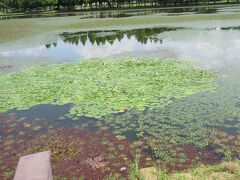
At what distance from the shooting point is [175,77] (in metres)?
12.9

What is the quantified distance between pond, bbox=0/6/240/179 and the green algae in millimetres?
36

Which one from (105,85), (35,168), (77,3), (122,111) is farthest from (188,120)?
(77,3)

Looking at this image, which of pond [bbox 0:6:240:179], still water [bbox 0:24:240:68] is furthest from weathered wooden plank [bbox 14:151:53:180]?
still water [bbox 0:24:240:68]

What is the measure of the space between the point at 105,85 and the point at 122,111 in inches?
109

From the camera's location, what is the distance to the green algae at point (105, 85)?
10641mm

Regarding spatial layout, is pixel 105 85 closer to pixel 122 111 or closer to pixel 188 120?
pixel 122 111

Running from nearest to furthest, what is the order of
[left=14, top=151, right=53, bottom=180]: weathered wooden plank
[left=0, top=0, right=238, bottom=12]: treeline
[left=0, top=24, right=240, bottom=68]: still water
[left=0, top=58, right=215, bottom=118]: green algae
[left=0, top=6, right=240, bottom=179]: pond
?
[left=14, top=151, right=53, bottom=180]: weathered wooden plank
[left=0, top=6, right=240, bottom=179]: pond
[left=0, top=58, right=215, bottom=118]: green algae
[left=0, top=24, right=240, bottom=68]: still water
[left=0, top=0, right=238, bottom=12]: treeline

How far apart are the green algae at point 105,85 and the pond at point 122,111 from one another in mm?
36

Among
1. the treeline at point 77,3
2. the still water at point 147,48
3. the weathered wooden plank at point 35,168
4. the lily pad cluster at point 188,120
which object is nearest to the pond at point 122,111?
the lily pad cluster at point 188,120

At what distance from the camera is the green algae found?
419 inches

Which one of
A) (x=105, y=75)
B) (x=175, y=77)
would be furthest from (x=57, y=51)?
(x=175, y=77)

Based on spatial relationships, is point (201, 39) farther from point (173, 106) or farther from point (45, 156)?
point (45, 156)

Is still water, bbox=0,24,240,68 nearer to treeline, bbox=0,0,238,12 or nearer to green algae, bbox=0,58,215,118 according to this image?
green algae, bbox=0,58,215,118

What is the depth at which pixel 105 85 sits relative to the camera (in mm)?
12492
